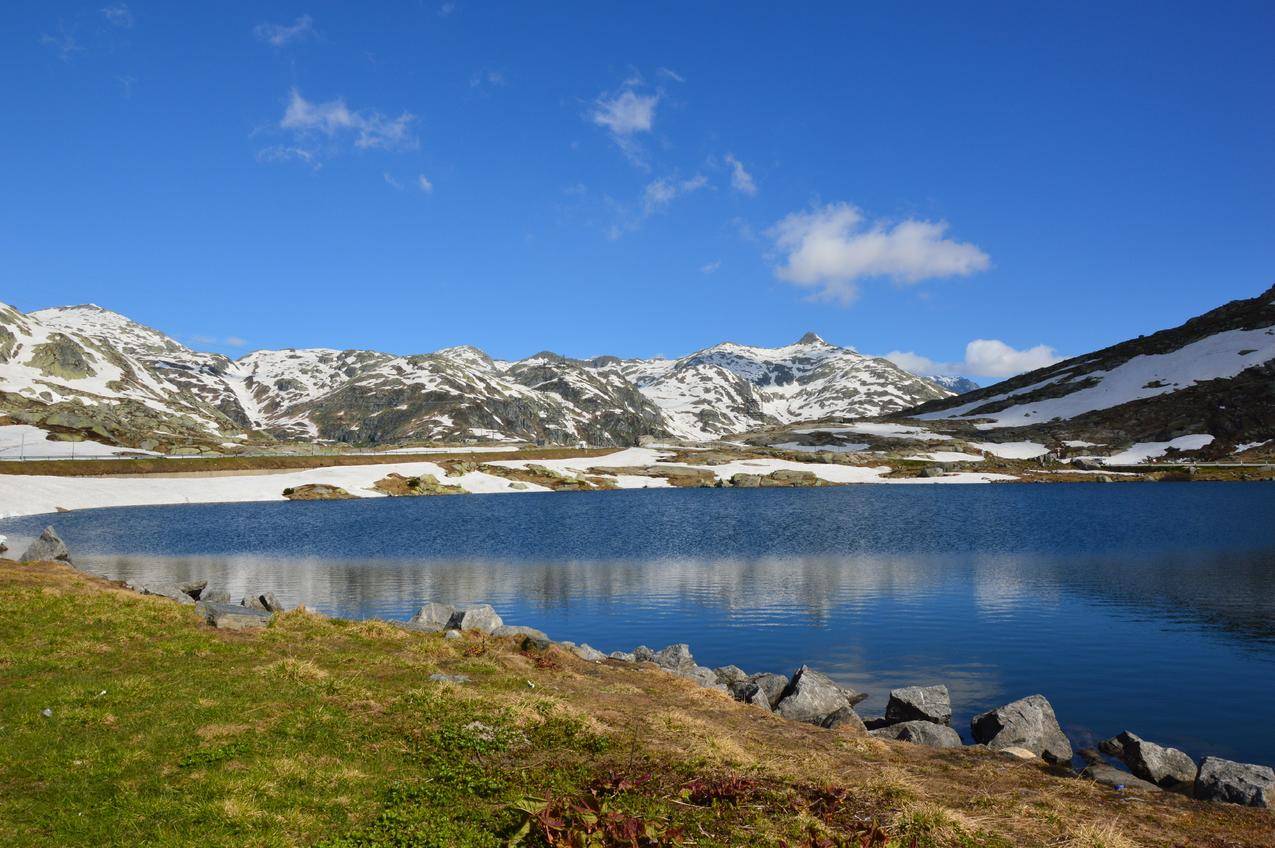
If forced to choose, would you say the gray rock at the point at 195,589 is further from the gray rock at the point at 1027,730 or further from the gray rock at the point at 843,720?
the gray rock at the point at 1027,730

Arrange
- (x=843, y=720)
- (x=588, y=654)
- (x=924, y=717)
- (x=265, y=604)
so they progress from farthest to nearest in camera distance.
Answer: (x=265, y=604)
(x=588, y=654)
(x=924, y=717)
(x=843, y=720)

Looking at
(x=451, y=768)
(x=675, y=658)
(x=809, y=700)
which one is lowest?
(x=809, y=700)

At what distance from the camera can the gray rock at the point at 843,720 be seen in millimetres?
22641

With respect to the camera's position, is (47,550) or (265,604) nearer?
(265,604)

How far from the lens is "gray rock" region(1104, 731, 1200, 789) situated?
1903cm

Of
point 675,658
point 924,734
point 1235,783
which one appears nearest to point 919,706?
point 924,734

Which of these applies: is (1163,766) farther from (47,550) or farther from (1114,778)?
(47,550)

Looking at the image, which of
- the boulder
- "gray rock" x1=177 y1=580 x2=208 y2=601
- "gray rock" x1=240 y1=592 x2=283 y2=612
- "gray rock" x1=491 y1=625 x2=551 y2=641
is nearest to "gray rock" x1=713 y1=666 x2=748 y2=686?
the boulder

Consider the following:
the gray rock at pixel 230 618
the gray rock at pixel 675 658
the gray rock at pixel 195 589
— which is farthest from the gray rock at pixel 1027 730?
the gray rock at pixel 195 589

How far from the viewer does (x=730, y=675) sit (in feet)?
93.2

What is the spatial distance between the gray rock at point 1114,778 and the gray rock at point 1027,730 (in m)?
1.62

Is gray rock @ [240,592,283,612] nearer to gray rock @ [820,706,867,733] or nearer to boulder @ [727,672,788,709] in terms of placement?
boulder @ [727,672,788,709]

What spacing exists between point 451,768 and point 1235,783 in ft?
57.1

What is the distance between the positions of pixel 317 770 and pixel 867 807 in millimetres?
10628
